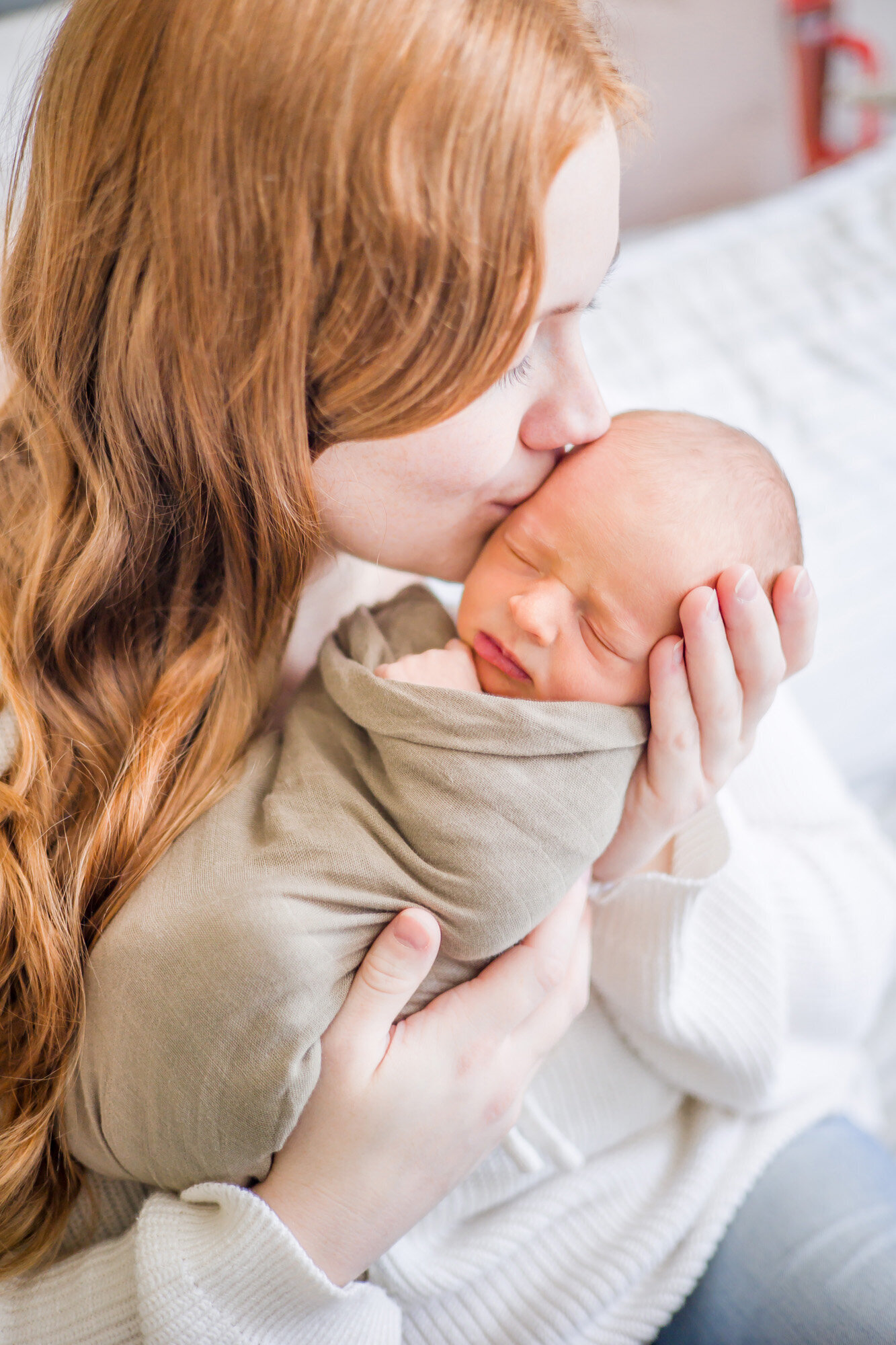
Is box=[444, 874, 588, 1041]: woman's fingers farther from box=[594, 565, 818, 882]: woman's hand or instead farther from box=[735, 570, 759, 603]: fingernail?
box=[735, 570, 759, 603]: fingernail

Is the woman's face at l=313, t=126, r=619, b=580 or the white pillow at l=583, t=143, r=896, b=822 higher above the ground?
the woman's face at l=313, t=126, r=619, b=580

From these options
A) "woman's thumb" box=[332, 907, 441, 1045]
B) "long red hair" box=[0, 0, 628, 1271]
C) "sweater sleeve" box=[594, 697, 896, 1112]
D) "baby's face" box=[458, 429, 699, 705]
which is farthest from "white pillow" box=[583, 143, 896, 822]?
"woman's thumb" box=[332, 907, 441, 1045]

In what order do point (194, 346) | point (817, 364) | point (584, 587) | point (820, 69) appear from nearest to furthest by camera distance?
point (194, 346) < point (584, 587) < point (817, 364) < point (820, 69)

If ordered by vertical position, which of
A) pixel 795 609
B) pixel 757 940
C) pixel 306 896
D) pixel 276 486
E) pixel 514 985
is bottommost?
pixel 757 940

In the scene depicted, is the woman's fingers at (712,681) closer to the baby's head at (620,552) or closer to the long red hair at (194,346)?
the baby's head at (620,552)

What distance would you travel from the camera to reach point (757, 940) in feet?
2.89

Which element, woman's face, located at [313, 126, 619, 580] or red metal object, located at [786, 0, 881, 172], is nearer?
woman's face, located at [313, 126, 619, 580]

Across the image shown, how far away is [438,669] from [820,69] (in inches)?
99.9

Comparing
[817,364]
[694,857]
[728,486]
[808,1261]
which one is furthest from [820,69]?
[808,1261]

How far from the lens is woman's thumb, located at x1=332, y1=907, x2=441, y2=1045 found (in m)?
0.64

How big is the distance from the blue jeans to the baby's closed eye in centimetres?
57

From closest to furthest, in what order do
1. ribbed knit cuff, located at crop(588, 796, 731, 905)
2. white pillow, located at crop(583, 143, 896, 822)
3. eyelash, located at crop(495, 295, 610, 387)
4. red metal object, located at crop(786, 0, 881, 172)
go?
eyelash, located at crop(495, 295, 610, 387) < ribbed knit cuff, located at crop(588, 796, 731, 905) < white pillow, located at crop(583, 143, 896, 822) < red metal object, located at crop(786, 0, 881, 172)

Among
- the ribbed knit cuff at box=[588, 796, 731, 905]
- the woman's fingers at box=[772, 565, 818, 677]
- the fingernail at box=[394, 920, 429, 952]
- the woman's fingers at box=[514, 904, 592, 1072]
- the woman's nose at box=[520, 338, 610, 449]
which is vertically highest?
the woman's nose at box=[520, 338, 610, 449]

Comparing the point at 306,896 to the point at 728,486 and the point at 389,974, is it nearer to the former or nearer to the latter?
the point at 389,974
